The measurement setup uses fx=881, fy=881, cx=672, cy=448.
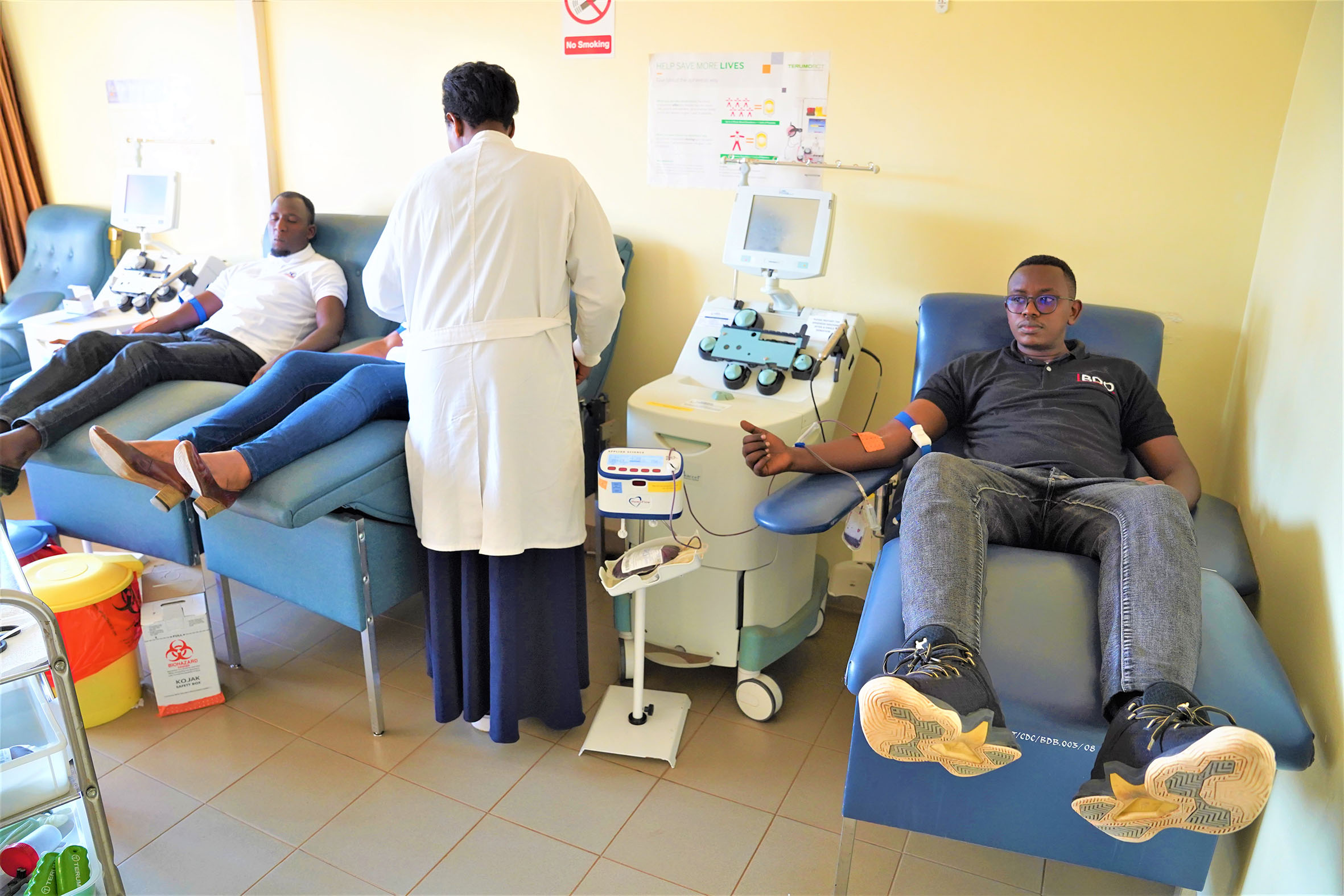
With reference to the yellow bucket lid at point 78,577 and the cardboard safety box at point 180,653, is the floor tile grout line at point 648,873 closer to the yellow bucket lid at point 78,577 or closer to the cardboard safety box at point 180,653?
the cardboard safety box at point 180,653

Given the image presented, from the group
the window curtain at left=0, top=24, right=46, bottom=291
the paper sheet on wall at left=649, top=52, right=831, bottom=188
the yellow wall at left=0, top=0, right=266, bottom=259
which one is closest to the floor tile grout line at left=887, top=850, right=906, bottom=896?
the paper sheet on wall at left=649, top=52, right=831, bottom=188

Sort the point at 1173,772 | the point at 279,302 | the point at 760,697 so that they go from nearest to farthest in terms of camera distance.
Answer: the point at 1173,772 → the point at 760,697 → the point at 279,302

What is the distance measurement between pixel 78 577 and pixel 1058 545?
2.20 metres

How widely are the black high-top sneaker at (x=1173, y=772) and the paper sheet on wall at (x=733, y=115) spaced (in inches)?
70.0

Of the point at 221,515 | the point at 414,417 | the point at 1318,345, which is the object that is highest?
the point at 1318,345

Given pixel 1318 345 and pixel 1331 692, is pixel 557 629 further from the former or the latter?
pixel 1318 345

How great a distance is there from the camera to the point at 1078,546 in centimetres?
166

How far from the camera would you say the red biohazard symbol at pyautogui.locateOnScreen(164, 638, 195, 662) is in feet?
7.06

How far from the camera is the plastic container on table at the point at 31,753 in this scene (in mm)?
1403

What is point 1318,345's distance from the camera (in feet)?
5.20

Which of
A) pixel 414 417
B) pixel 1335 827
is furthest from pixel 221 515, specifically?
pixel 1335 827

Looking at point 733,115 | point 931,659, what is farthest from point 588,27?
point 931,659

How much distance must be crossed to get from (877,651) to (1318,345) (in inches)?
39.3

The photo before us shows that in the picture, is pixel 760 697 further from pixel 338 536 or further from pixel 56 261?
pixel 56 261
